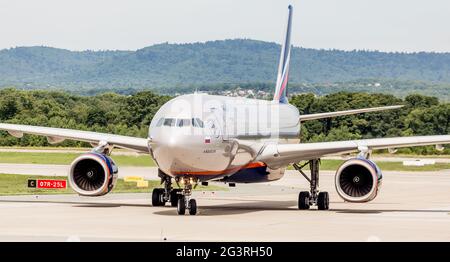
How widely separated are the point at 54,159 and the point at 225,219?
51.5 m

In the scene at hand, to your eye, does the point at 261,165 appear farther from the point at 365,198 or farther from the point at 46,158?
the point at 46,158

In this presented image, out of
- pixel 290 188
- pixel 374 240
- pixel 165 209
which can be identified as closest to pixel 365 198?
pixel 165 209

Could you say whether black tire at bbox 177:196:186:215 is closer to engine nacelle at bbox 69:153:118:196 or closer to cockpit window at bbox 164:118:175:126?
cockpit window at bbox 164:118:175:126

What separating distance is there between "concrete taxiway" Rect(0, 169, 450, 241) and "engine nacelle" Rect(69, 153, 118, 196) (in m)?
0.77

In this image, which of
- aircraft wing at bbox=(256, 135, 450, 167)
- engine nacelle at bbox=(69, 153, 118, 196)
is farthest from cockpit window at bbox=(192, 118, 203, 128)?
aircraft wing at bbox=(256, 135, 450, 167)

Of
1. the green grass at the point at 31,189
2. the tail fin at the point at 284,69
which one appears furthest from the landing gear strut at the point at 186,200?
the green grass at the point at 31,189

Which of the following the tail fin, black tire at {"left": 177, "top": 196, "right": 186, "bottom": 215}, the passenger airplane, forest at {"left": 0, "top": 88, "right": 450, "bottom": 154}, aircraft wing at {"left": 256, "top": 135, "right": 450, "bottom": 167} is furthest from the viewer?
forest at {"left": 0, "top": 88, "right": 450, "bottom": 154}

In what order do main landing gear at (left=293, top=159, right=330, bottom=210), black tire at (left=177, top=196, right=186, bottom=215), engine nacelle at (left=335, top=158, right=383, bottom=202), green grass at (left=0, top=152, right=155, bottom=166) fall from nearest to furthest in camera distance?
black tire at (left=177, top=196, right=186, bottom=215), engine nacelle at (left=335, top=158, right=383, bottom=202), main landing gear at (left=293, top=159, right=330, bottom=210), green grass at (left=0, top=152, right=155, bottom=166)

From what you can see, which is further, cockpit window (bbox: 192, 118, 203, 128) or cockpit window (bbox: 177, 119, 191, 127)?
cockpit window (bbox: 192, 118, 203, 128)

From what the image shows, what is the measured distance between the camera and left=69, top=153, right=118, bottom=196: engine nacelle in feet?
120

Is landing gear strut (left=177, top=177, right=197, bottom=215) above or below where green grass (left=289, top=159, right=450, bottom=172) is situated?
above

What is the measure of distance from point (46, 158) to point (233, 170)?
5005 centimetres

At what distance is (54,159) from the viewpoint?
82812 mm

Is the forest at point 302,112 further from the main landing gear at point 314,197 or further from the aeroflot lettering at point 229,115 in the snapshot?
the main landing gear at point 314,197
